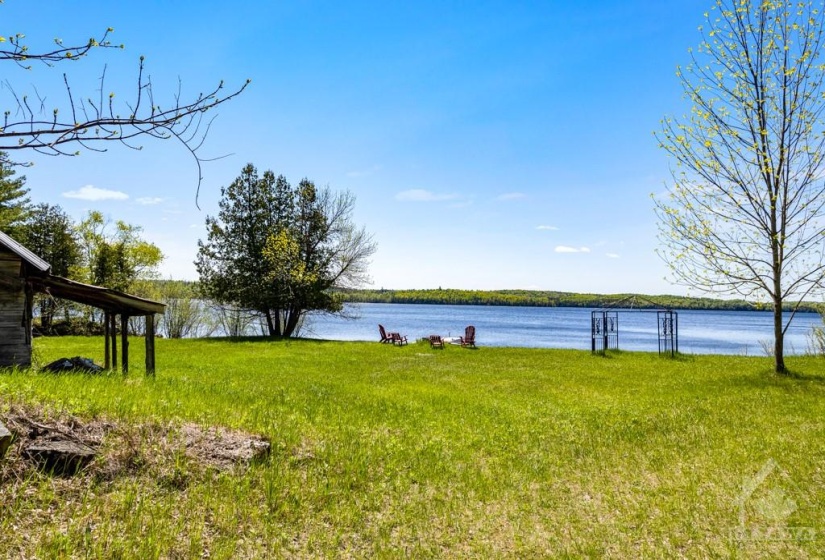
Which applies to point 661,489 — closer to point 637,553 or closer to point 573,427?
point 637,553

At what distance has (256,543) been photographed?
15.3ft

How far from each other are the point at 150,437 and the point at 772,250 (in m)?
18.5

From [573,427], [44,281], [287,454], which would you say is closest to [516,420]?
[573,427]

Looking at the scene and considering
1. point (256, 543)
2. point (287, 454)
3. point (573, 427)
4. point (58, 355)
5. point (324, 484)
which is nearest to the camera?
point (256, 543)

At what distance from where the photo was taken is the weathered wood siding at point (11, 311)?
11781mm

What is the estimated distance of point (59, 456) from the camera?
521 cm

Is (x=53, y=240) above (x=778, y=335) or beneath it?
above

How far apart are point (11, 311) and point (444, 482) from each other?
11.5 meters

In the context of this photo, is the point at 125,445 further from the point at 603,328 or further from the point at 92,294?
the point at 603,328

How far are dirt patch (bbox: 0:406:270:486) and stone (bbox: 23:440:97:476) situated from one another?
0.09 feet

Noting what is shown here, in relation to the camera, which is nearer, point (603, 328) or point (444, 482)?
point (444, 482)
